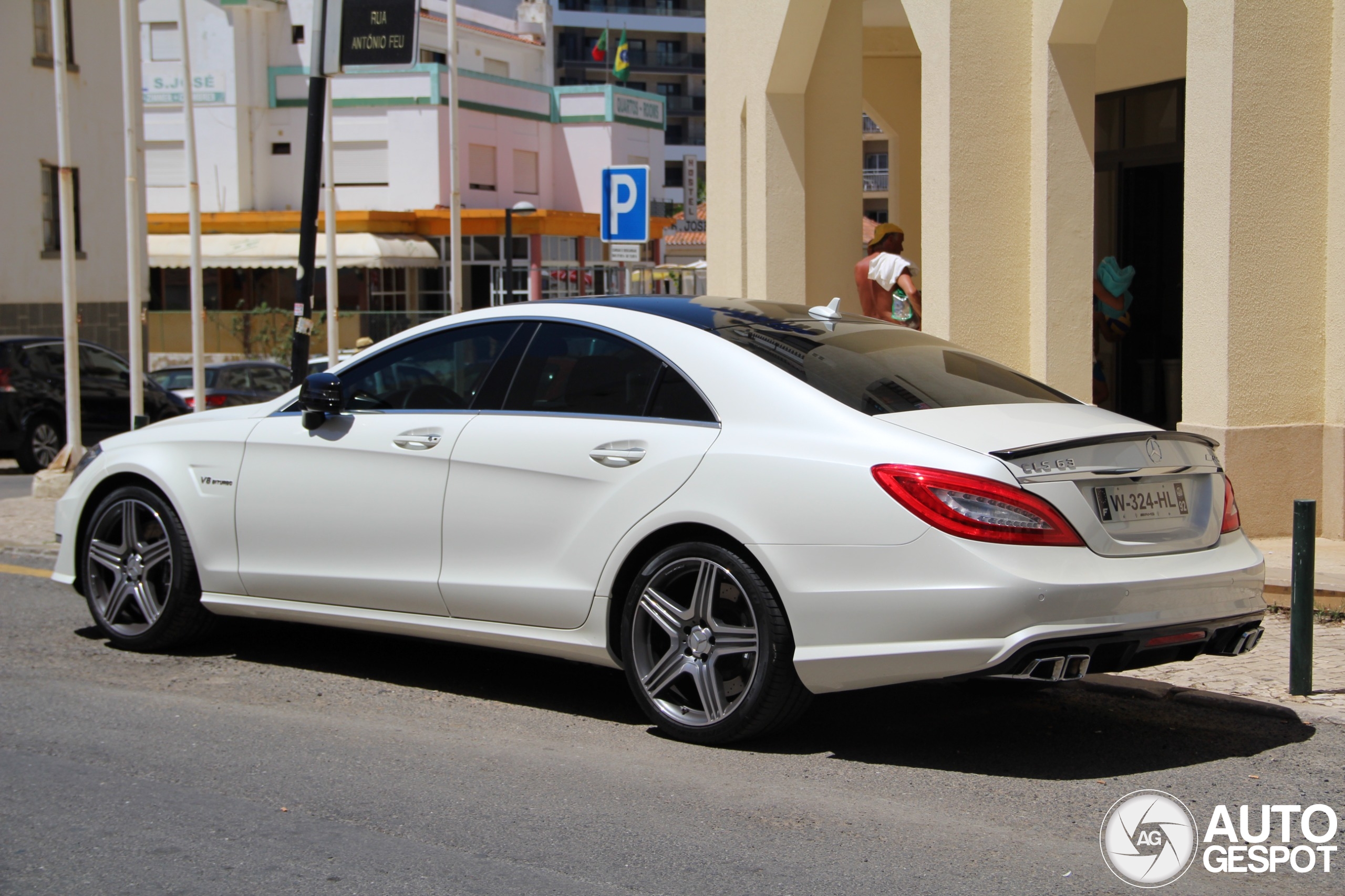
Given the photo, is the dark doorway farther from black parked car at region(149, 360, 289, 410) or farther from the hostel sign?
black parked car at region(149, 360, 289, 410)

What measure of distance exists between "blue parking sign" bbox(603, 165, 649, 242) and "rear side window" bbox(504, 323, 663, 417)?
30.2 ft

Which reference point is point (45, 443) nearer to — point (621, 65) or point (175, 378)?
point (175, 378)

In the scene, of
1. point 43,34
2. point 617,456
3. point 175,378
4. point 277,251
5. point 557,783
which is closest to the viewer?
point 557,783

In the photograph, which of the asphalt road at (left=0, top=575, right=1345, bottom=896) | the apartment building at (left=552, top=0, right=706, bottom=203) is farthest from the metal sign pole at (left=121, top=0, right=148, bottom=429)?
the apartment building at (left=552, top=0, right=706, bottom=203)

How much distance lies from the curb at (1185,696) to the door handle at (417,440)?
109 inches

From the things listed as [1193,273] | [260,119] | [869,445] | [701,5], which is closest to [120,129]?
[260,119]

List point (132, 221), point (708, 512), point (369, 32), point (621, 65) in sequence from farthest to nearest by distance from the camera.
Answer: point (621, 65), point (132, 221), point (369, 32), point (708, 512)

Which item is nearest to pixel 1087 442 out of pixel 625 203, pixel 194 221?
pixel 625 203

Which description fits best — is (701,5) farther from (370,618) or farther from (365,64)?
(370,618)

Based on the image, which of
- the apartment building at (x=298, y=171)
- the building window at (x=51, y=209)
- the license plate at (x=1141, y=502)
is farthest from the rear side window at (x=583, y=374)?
the apartment building at (x=298, y=171)

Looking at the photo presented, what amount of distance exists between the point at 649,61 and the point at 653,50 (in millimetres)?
776

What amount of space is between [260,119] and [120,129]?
20925 mm

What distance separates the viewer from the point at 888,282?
11.7 m

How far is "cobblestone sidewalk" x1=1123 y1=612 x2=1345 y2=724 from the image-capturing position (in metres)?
5.68
